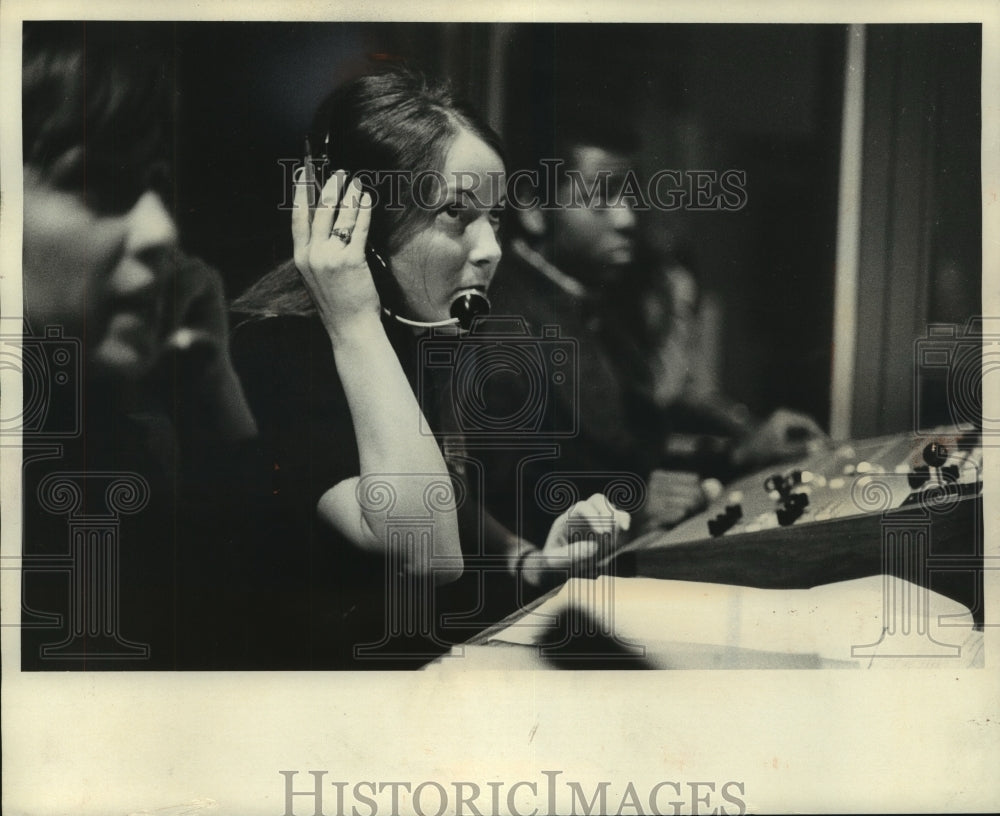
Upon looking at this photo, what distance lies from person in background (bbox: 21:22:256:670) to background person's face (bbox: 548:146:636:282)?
3.54ft

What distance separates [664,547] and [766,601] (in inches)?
14.3

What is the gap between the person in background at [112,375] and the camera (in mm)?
3158

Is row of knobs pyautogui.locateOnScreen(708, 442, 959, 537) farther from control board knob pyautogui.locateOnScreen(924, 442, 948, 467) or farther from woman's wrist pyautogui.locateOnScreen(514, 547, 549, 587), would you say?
woman's wrist pyautogui.locateOnScreen(514, 547, 549, 587)

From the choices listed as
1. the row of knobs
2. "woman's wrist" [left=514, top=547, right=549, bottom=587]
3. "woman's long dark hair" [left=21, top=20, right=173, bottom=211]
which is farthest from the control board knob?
"woman's long dark hair" [left=21, top=20, right=173, bottom=211]

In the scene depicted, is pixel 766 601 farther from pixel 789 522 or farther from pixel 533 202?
pixel 533 202

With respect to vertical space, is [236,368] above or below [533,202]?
below

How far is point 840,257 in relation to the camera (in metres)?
3.17

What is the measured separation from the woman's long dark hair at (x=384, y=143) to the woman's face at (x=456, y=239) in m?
0.03

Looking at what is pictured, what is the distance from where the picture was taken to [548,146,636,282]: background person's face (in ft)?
10.4

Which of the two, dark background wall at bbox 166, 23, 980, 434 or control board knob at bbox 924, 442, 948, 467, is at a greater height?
dark background wall at bbox 166, 23, 980, 434

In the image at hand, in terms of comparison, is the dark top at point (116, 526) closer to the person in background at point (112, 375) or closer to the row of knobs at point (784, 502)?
the person in background at point (112, 375)

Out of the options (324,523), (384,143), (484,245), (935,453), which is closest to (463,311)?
(484,245)

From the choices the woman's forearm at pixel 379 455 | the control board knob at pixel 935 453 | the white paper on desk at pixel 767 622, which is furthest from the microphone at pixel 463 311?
the control board knob at pixel 935 453

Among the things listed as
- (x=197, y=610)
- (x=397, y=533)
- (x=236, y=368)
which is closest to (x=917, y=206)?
(x=397, y=533)
